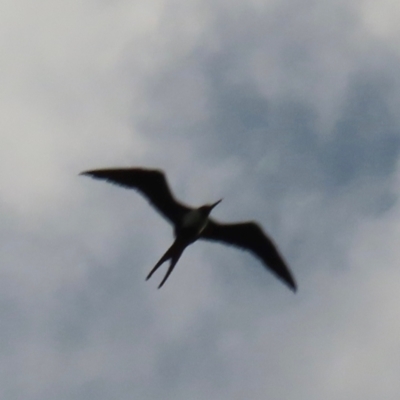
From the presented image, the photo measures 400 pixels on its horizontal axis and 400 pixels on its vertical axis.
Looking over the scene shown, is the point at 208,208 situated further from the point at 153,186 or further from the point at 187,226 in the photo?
the point at 153,186

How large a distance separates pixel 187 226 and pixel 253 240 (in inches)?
79.6

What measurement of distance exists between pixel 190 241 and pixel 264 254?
224cm

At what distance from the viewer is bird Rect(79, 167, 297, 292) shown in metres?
18.6

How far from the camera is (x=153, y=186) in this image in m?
19.0

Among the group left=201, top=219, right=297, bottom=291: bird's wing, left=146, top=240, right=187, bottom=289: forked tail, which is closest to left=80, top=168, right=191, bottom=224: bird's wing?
left=146, top=240, right=187, bottom=289: forked tail

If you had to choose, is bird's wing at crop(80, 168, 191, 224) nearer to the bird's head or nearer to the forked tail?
the bird's head

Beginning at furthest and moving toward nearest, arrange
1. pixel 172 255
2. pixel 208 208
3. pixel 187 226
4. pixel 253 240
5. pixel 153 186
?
pixel 253 240 < pixel 208 208 < pixel 153 186 < pixel 187 226 < pixel 172 255

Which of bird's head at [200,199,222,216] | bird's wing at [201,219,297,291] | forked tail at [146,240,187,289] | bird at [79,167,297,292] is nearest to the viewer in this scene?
forked tail at [146,240,187,289]

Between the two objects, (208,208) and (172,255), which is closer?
(172,255)

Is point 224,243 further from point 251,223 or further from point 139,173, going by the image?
point 139,173

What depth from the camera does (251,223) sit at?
65.3 feet

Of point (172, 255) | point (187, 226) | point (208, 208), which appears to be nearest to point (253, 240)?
point (208, 208)

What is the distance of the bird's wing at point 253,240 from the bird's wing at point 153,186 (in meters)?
0.99

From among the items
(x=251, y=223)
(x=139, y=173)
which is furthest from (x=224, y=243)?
(x=139, y=173)
